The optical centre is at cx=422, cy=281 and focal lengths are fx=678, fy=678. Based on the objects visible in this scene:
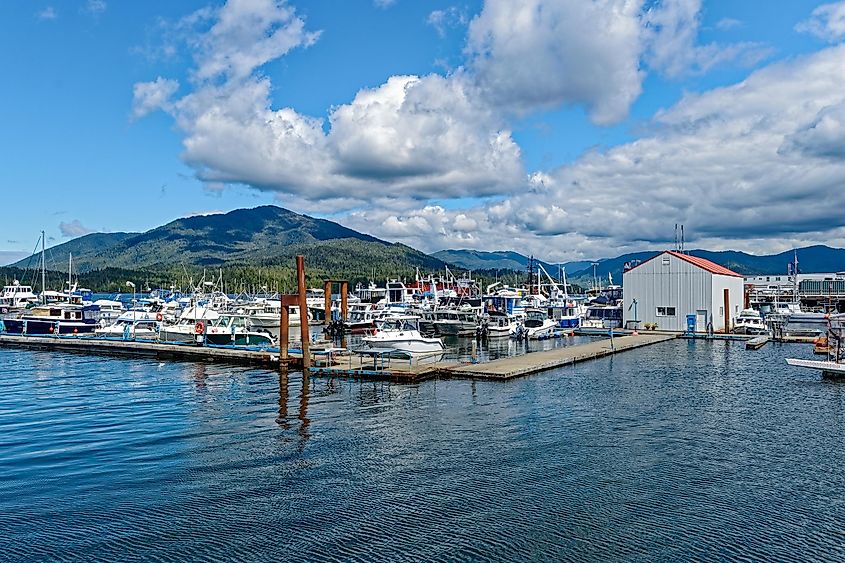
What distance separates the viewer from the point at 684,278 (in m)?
66.1

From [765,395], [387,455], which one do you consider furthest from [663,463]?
[765,395]

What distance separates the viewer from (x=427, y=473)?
65.1 ft

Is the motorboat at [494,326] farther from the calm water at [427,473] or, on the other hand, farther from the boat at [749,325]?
the calm water at [427,473]

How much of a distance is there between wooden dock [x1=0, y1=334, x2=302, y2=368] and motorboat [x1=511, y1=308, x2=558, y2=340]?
1096 inches

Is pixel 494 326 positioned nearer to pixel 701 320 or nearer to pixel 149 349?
pixel 701 320

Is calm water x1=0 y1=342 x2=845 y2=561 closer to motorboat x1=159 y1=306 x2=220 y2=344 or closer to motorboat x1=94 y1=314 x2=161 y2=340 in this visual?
motorboat x1=159 y1=306 x2=220 y2=344

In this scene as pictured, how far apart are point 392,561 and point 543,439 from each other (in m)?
11.0

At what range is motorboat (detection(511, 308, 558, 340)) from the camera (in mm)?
67688

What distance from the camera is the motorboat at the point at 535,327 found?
6769cm

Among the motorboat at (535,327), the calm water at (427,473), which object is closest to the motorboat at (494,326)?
the motorboat at (535,327)

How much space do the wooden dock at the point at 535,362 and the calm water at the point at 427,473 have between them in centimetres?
268

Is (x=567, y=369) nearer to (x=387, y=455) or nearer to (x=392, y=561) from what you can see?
(x=387, y=455)

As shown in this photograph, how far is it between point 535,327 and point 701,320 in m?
16.0

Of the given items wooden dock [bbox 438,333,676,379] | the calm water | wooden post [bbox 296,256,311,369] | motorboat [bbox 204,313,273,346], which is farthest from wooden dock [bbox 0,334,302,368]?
wooden dock [bbox 438,333,676,379]
